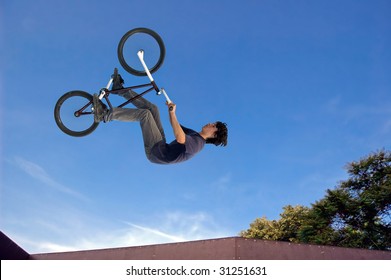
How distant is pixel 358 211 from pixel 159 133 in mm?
18540

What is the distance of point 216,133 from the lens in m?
6.24

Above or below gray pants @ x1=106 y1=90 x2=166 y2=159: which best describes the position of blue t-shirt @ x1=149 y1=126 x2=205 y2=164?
below

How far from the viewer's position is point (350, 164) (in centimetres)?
2331

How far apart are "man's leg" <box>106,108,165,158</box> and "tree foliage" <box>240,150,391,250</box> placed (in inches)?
703

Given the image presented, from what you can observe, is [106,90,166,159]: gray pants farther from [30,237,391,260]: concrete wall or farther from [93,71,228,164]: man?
[30,237,391,260]: concrete wall

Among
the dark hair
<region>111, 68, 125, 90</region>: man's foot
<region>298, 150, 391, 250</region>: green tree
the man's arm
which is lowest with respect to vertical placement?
the man's arm

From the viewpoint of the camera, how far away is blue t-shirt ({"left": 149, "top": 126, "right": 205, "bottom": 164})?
18.5 feet

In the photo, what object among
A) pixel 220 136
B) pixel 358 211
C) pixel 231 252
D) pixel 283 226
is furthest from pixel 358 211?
pixel 220 136

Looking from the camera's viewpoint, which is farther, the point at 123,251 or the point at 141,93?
the point at 123,251

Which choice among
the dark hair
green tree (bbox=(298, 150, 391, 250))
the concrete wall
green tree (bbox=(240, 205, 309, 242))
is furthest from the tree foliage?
the dark hair
